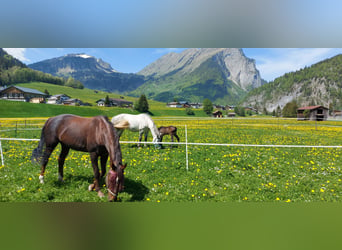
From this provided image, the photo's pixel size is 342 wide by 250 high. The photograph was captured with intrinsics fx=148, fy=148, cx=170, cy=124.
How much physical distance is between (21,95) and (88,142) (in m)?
2.47

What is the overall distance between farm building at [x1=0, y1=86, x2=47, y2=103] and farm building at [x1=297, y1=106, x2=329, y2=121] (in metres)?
11.5

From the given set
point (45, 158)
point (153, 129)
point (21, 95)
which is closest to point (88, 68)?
point (153, 129)

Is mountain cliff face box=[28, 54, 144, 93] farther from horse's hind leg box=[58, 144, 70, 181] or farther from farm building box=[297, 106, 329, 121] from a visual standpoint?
farm building box=[297, 106, 329, 121]

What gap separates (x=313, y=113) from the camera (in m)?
8.25

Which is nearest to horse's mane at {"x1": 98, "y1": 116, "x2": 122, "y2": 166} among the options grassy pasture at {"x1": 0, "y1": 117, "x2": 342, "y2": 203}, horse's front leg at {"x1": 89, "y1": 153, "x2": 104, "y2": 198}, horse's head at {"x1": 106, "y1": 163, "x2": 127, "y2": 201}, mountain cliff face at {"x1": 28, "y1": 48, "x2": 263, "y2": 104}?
horse's head at {"x1": 106, "y1": 163, "x2": 127, "y2": 201}

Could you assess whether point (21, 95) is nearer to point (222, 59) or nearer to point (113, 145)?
point (113, 145)

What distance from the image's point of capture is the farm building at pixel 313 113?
292 inches

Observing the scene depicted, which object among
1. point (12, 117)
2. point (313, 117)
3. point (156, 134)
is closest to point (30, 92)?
point (12, 117)

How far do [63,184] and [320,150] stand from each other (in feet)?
31.1

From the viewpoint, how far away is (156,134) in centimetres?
657

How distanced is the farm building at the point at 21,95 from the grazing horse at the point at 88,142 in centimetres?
101

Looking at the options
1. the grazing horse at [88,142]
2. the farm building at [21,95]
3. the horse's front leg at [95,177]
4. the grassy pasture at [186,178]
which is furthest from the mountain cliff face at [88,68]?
the horse's front leg at [95,177]

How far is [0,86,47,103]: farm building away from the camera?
11.5 ft

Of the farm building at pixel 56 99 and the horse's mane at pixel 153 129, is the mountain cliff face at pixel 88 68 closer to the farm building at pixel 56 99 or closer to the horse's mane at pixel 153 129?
the farm building at pixel 56 99
